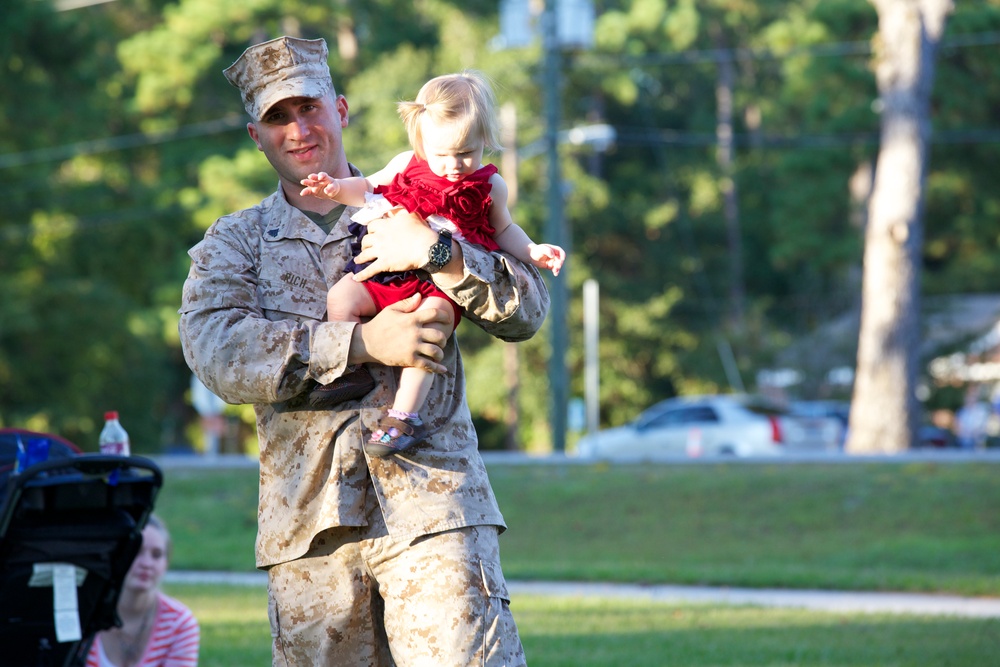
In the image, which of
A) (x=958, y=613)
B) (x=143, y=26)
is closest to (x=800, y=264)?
(x=143, y=26)

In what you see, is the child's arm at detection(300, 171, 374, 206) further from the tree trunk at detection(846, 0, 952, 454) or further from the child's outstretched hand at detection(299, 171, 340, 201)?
the tree trunk at detection(846, 0, 952, 454)

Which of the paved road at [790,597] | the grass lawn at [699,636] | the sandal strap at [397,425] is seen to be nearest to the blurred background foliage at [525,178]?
the paved road at [790,597]

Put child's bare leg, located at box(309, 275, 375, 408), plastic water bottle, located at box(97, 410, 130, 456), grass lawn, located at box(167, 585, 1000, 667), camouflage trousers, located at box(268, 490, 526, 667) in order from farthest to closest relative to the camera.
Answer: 1. grass lawn, located at box(167, 585, 1000, 667)
2. plastic water bottle, located at box(97, 410, 130, 456)
3. child's bare leg, located at box(309, 275, 375, 408)
4. camouflage trousers, located at box(268, 490, 526, 667)

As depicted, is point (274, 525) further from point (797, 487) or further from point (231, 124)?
point (231, 124)

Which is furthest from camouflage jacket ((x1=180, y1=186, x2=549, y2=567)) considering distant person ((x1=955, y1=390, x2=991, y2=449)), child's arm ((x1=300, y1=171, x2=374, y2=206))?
distant person ((x1=955, y1=390, x2=991, y2=449))

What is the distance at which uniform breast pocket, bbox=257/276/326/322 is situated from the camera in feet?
11.8

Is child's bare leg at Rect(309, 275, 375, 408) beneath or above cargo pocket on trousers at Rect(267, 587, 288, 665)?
above

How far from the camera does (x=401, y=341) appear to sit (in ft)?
11.0

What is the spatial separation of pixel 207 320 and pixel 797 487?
11677mm

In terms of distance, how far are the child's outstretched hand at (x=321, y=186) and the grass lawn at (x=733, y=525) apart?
7963 millimetres

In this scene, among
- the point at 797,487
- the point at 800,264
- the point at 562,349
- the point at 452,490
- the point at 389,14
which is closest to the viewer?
the point at 452,490

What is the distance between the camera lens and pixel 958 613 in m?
8.86

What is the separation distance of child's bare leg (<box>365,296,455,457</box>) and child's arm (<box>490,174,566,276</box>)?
1.03ft

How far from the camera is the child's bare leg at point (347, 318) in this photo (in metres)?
3.47
